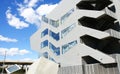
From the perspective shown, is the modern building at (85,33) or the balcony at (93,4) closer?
the modern building at (85,33)

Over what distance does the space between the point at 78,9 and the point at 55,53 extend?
1188 centimetres

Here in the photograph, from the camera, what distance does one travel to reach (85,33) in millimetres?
27344

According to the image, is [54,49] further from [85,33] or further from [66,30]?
[85,33]

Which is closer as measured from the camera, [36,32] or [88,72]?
[88,72]

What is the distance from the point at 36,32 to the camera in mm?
46625

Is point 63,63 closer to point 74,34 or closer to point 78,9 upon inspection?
point 74,34

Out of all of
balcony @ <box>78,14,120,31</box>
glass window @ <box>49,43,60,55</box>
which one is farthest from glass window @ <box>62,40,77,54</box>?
balcony @ <box>78,14,120,31</box>

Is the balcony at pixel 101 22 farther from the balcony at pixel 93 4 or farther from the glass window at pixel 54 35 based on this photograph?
the glass window at pixel 54 35

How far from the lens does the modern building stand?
82.9 ft

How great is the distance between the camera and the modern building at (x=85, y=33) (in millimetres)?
25281

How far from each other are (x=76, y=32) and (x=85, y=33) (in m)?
2.40

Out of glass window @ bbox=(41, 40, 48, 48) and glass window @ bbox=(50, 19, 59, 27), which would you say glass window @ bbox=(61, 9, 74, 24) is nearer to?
glass window @ bbox=(50, 19, 59, 27)

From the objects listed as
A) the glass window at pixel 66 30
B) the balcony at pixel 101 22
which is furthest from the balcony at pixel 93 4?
the glass window at pixel 66 30

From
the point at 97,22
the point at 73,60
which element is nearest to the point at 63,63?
the point at 73,60
